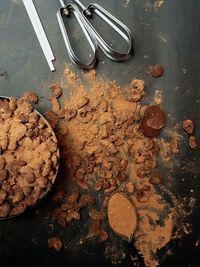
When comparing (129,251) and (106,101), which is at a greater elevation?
(106,101)

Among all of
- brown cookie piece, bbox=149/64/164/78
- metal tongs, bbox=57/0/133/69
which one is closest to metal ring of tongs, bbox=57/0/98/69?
metal tongs, bbox=57/0/133/69

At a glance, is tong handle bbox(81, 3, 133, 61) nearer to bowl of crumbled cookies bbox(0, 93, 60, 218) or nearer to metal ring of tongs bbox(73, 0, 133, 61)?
metal ring of tongs bbox(73, 0, 133, 61)

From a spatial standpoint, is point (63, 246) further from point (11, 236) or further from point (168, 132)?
point (168, 132)

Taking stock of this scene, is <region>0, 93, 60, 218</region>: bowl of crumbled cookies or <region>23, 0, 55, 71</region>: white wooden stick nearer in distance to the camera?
<region>0, 93, 60, 218</region>: bowl of crumbled cookies

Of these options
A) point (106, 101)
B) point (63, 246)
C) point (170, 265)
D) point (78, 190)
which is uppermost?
point (106, 101)

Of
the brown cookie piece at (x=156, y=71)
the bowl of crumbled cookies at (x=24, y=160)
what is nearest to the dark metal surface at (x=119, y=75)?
the brown cookie piece at (x=156, y=71)

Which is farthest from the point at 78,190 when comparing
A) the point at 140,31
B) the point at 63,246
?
the point at 140,31

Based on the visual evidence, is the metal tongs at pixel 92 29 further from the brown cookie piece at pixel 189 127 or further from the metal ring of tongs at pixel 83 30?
the brown cookie piece at pixel 189 127

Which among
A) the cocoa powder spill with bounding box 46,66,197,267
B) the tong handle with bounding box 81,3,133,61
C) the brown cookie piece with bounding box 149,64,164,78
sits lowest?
the cocoa powder spill with bounding box 46,66,197,267
